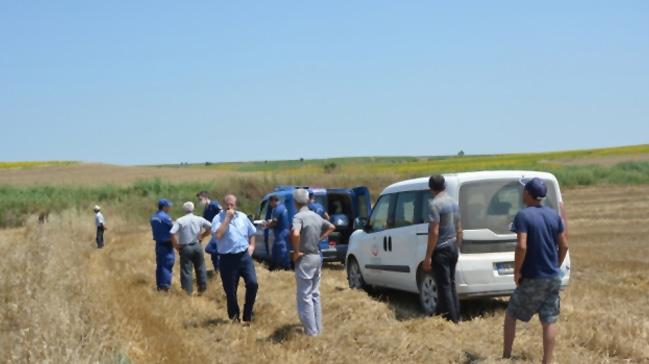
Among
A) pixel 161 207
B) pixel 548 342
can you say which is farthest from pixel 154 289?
pixel 548 342

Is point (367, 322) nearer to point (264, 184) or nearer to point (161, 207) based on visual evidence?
point (161, 207)

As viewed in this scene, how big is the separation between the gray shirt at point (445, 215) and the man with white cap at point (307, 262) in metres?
1.36

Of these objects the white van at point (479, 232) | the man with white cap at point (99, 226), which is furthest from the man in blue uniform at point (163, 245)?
the man with white cap at point (99, 226)

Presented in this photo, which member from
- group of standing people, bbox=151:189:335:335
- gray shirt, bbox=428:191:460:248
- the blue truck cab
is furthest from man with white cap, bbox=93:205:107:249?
gray shirt, bbox=428:191:460:248

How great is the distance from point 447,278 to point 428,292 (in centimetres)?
79

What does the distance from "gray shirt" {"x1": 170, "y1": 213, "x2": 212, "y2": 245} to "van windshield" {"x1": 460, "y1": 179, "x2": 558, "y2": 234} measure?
478 cm

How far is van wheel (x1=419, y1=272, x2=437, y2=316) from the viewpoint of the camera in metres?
9.86

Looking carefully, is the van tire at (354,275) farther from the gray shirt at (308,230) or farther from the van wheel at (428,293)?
the gray shirt at (308,230)

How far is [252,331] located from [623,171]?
148 feet

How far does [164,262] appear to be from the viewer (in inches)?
516

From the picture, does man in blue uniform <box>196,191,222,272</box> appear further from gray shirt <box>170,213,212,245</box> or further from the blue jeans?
gray shirt <box>170,213,212,245</box>

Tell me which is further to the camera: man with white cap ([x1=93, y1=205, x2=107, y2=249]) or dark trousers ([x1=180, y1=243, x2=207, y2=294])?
man with white cap ([x1=93, y1=205, x2=107, y2=249])

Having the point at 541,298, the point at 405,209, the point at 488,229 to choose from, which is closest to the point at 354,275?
the point at 405,209

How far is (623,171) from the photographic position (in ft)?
163
